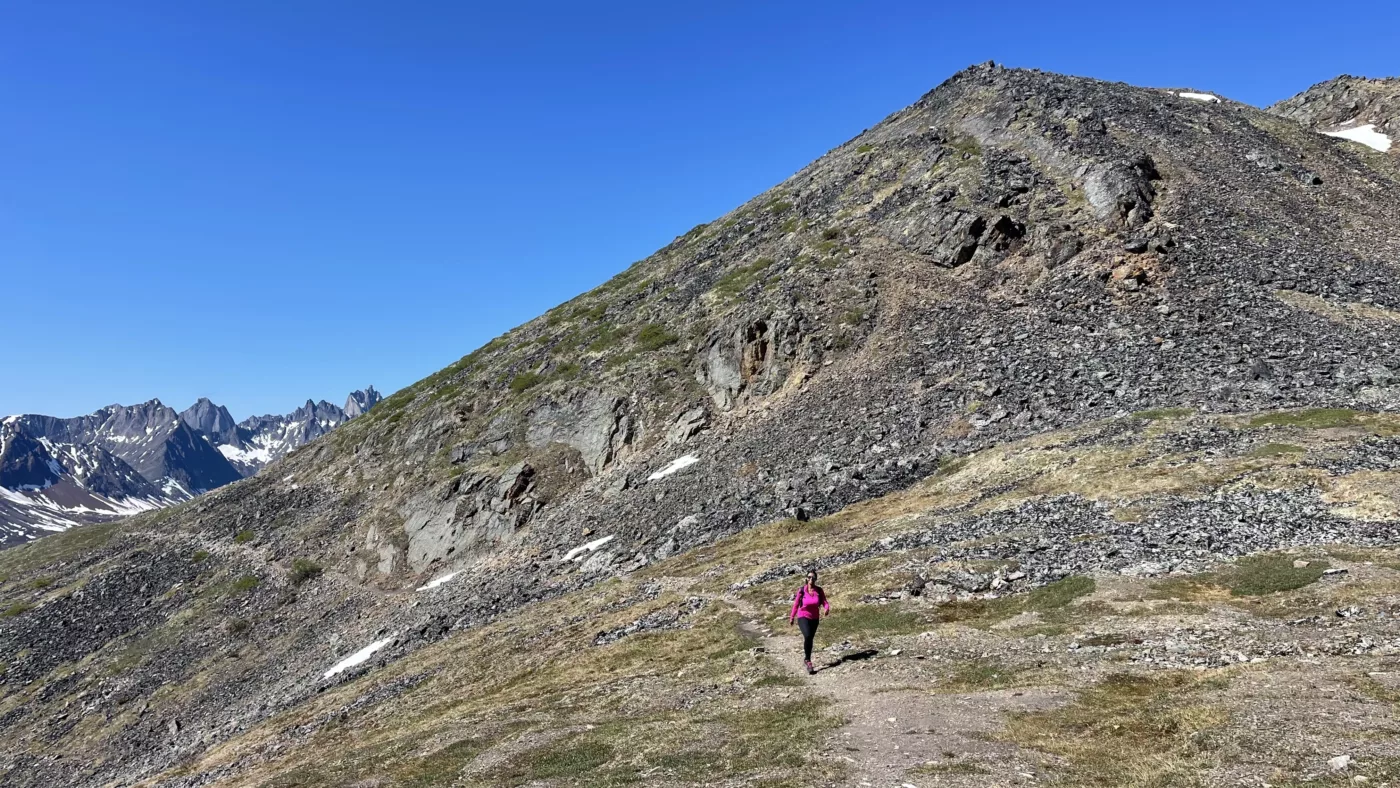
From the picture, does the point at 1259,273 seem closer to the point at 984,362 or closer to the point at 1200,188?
the point at 1200,188

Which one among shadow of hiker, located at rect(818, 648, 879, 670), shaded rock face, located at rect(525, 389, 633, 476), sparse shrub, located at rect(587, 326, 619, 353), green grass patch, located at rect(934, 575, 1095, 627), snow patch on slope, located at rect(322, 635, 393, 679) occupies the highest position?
sparse shrub, located at rect(587, 326, 619, 353)

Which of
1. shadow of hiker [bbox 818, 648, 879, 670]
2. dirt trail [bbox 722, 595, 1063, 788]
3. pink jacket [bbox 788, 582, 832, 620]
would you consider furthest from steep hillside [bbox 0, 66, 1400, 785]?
pink jacket [bbox 788, 582, 832, 620]

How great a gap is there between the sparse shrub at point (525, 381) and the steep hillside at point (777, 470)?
0.74 meters

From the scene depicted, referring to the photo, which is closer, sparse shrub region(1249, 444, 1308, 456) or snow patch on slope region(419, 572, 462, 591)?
sparse shrub region(1249, 444, 1308, 456)

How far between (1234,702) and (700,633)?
20.4 meters

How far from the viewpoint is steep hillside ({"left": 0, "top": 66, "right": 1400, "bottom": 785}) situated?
94.2 ft

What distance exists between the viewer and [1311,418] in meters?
37.5

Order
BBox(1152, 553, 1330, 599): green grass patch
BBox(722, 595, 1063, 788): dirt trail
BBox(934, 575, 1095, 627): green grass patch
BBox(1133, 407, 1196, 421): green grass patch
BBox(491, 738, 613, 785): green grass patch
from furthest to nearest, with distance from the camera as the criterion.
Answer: BBox(1133, 407, 1196, 421): green grass patch → BBox(934, 575, 1095, 627): green grass patch → BBox(1152, 553, 1330, 599): green grass patch → BBox(491, 738, 613, 785): green grass patch → BBox(722, 595, 1063, 788): dirt trail

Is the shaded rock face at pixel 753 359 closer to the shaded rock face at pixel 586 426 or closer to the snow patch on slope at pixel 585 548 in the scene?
the shaded rock face at pixel 586 426

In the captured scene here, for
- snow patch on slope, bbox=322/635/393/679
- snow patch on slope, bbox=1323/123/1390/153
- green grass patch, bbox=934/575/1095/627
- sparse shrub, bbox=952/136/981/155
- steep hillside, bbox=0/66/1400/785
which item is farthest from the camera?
snow patch on slope, bbox=1323/123/1390/153

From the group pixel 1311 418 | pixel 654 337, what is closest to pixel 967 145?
pixel 654 337

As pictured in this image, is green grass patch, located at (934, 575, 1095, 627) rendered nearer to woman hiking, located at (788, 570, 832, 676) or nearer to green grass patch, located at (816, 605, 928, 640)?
green grass patch, located at (816, 605, 928, 640)

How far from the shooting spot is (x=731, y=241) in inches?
4141

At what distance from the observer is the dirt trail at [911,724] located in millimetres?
14438
